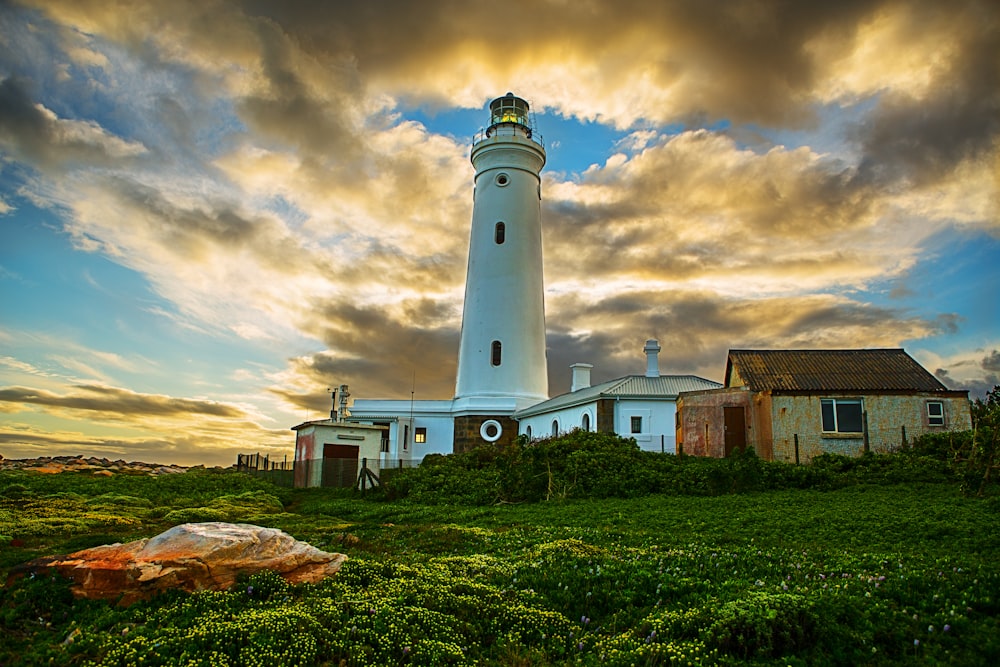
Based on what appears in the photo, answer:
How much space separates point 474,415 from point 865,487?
20.1 m

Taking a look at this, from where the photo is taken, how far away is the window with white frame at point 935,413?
23.4 metres

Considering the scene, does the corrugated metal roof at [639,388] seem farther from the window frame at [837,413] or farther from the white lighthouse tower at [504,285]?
the window frame at [837,413]

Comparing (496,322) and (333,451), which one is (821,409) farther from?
(333,451)

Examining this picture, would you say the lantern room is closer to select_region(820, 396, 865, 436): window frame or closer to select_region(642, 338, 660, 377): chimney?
select_region(642, 338, 660, 377): chimney

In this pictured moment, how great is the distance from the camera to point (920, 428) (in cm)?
2338

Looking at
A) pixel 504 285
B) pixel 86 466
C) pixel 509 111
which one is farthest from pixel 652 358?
pixel 86 466

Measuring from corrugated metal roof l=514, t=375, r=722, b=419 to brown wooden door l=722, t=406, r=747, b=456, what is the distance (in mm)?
2820

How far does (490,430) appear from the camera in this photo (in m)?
35.2

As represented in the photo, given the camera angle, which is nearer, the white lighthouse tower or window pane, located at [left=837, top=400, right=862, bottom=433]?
window pane, located at [left=837, top=400, right=862, bottom=433]

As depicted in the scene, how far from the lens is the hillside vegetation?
6.15 m

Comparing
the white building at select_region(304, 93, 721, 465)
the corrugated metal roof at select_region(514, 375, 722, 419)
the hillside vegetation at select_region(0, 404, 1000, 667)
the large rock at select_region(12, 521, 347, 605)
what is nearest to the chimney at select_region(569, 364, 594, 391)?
the white building at select_region(304, 93, 721, 465)

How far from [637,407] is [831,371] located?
23.6 feet

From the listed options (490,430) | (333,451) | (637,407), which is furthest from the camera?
(490,430)

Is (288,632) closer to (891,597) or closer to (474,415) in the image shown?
(891,597)
